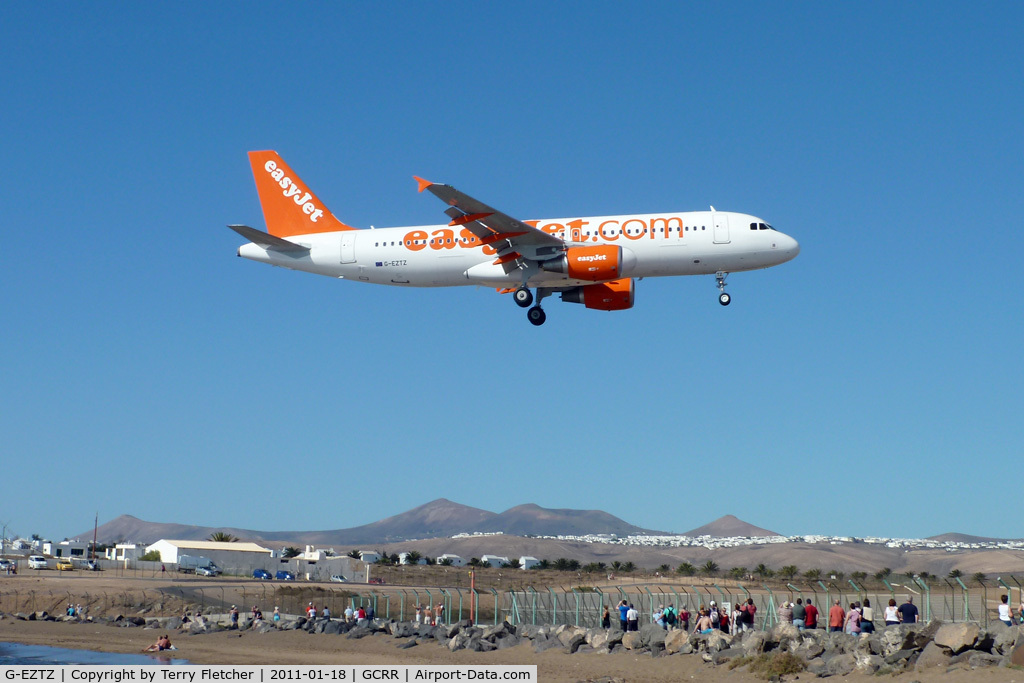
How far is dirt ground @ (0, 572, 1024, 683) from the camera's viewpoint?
29.9 metres

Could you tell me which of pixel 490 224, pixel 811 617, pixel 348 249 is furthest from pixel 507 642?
pixel 348 249

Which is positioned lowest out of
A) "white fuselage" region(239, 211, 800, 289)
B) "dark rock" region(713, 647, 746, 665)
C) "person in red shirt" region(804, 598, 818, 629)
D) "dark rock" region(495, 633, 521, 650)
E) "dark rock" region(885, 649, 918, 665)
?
"dark rock" region(495, 633, 521, 650)

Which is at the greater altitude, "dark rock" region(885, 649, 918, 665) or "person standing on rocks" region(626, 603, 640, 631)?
"dark rock" region(885, 649, 918, 665)

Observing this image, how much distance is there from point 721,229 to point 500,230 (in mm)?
8769

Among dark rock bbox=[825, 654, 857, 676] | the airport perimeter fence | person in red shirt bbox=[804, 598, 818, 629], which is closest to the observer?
dark rock bbox=[825, 654, 857, 676]

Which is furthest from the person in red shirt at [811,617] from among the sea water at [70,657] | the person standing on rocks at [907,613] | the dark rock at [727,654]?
the sea water at [70,657]

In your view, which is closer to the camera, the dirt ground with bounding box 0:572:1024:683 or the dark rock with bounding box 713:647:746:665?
the dark rock with bounding box 713:647:746:665

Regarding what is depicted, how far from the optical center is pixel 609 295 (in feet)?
139

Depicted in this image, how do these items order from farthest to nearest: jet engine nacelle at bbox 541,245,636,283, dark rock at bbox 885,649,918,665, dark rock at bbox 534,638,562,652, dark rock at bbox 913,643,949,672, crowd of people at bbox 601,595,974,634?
jet engine nacelle at bbox 541,245,636,283 → dark rock at bbox 534,638,562,652 → crowd of people at bbox 601,595,974,634 → dark rock at bbox 885,649,918,665 → dark rock at bbox 913,643,949,672

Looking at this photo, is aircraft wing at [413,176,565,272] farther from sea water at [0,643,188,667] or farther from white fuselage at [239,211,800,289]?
sea water at [0,643,188,667]

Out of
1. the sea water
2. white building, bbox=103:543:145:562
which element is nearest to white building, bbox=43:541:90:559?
white building, bbox=103:543:145:562

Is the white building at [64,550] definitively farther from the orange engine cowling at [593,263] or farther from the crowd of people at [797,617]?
the crowd of people at [797,617]

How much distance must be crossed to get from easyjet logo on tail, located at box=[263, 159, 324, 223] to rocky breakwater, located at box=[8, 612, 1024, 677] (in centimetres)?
1944

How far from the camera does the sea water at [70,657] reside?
40.3 meters
